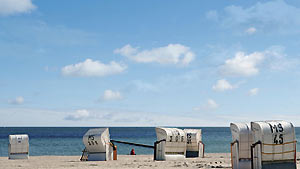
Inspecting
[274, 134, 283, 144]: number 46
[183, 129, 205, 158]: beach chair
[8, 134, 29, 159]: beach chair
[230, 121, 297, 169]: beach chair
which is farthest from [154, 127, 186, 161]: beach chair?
[274, 134, 283, 144]: number 46

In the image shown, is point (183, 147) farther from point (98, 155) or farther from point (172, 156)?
point (98, 155)

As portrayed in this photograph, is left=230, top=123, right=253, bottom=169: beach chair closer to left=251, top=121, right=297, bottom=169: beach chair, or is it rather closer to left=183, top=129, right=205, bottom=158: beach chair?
left=251, top=121, right=297, bottom=169: beach chair

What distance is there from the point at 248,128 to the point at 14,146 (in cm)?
2027

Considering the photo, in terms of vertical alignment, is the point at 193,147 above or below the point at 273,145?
below

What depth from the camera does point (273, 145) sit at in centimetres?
1688

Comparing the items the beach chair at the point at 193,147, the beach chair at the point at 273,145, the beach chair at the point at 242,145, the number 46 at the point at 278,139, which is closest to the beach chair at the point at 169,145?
the beach chair at the point at 193,147

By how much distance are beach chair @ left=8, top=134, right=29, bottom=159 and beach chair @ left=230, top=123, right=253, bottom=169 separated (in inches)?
753

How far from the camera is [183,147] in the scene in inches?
1214

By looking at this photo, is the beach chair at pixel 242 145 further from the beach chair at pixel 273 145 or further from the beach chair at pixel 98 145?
the beach chair at pixel 98 145

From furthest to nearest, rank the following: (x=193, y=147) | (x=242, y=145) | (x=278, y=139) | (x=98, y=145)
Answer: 1. (x=193, y=147)
2. (x=98, y=145)
3. (x=242, y=145)
4. (x=278, y=139)

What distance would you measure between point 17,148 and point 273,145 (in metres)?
22.2

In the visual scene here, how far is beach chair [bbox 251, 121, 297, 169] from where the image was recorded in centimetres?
1677

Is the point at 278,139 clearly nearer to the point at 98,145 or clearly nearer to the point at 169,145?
the point at 169,145

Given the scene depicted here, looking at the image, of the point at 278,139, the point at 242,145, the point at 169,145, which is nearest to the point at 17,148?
the point at 169,145
